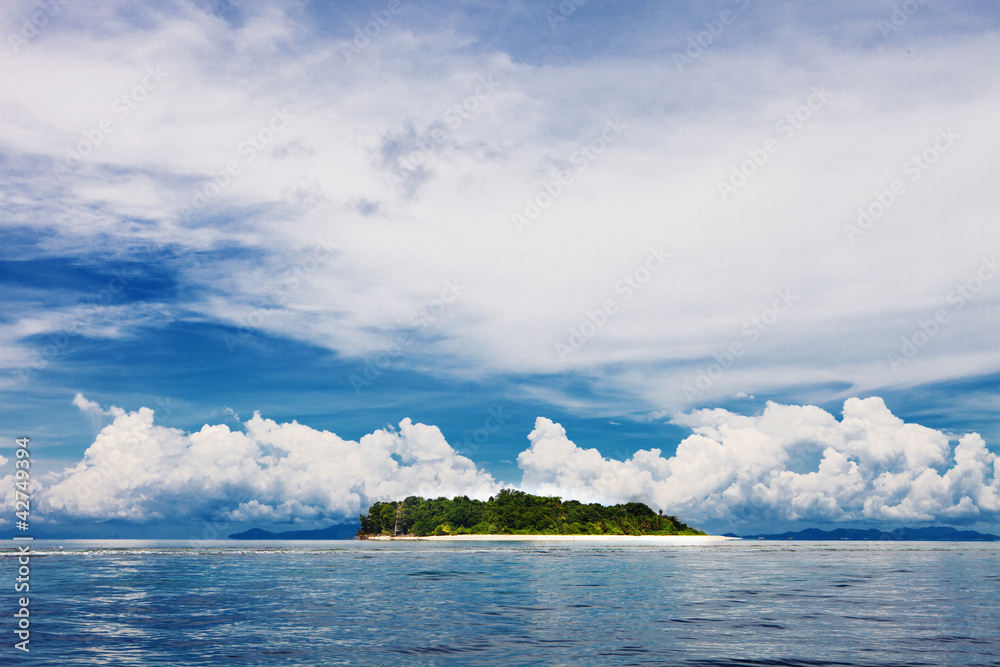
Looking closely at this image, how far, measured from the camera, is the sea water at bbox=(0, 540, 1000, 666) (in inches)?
1046

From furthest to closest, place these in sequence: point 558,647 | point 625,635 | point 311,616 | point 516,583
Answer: point 516,583 → point 311,616 → point 625,635 → point 558,647

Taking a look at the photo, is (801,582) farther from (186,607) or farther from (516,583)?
(186,607)

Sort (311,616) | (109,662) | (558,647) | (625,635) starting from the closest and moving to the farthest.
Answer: (109,662), (558,647), (625,635), (311,616)

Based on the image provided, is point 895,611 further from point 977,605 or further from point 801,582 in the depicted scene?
point 801,582

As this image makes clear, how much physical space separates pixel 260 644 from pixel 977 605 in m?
41.6

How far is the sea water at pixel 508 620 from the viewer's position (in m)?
26.6

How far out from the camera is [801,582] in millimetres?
57500

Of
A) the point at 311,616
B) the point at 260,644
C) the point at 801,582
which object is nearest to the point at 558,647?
the point at 260,644

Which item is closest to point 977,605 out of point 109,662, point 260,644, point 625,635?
point 625,635

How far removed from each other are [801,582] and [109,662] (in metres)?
51.9

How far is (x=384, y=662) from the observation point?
25.6m

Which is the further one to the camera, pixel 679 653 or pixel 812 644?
pixel 812 644

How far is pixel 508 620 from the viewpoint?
35656 mm

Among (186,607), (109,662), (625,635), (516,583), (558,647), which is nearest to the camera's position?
(109,662)
